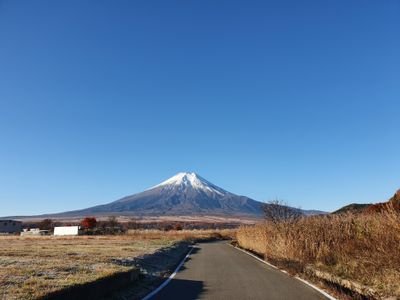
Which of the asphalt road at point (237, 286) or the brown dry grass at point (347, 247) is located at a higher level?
the brown dry grass at point (347, 247)

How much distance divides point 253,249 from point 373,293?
2474cm

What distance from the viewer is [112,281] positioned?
43.1 feet

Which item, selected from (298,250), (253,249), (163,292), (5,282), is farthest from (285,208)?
(5,282)

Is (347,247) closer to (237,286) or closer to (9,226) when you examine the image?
(237,286)

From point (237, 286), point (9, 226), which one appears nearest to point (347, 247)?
point (237, 286)

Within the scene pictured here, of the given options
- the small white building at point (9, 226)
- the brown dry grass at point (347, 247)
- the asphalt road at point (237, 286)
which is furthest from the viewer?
the small white building at point (9, 226)

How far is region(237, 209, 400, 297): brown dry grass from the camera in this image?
1173 cm

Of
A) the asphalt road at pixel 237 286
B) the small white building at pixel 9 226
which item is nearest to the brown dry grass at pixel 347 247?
the asphalt road at pixel 237 286

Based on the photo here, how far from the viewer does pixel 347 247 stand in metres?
16.2

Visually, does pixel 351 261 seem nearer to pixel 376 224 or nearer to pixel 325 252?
pixel 376 224

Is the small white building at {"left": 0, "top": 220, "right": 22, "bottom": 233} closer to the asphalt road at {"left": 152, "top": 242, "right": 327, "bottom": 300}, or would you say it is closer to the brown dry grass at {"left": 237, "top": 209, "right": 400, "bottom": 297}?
the brown dry grass at {"left": 237, "top": 209, "right": 400, "bottom": 297}

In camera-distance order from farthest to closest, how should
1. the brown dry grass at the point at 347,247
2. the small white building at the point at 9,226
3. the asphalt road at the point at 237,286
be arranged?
1. the small white building at the point at 9,226
2. the asphalt road at the point at 237,286
3. the brown dry grass at the point at 347,247

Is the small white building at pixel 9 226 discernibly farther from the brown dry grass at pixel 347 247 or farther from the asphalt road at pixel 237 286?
the asphalt road at pixel 237 286

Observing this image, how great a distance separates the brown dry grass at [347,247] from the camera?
11.7m
